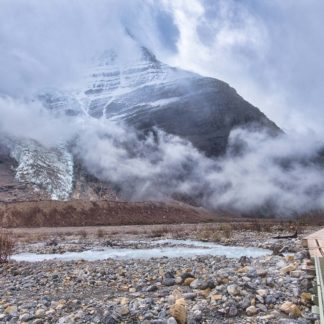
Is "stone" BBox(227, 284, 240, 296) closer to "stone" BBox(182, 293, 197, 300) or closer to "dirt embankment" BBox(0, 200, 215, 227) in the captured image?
"stone" BBox(182, 293, 197, 300)

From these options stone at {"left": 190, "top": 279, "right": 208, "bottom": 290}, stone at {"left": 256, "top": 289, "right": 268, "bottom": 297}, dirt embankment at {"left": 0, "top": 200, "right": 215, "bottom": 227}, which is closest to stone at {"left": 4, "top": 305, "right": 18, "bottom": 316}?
stone at {"left": 190, "top": 279, "right": 208, "bottom": 290}

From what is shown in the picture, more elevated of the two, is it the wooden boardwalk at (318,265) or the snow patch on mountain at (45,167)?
the snow patch on mountain at (45,167)

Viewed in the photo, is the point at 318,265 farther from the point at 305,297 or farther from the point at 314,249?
the point at 314,249

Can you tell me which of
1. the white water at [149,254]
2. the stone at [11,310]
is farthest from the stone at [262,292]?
the white water at [149,254]

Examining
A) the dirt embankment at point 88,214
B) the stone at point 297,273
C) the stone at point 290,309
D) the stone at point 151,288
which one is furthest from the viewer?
the dirt embankment at point 88,214

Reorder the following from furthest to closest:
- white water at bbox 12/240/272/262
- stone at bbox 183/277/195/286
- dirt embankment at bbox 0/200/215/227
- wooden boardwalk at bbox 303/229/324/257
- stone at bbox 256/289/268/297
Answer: dirt embankment at bbox 0/200/215/227, white water at bbox 12/240/272/262, wooden boardwalk at bbox 303/229/324/257, stone at bbox 183/277/195/286, stone at bbox 256/289/268/297

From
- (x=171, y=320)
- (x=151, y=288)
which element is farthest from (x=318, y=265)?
(x=171, y=320)

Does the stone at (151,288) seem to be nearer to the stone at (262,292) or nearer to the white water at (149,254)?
the stone at (262,292)

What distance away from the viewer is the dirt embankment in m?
115

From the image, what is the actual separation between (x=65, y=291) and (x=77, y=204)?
113 metres

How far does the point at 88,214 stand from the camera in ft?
409

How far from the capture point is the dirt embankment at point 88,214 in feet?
376

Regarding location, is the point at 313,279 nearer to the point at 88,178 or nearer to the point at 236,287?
the point at 236,287

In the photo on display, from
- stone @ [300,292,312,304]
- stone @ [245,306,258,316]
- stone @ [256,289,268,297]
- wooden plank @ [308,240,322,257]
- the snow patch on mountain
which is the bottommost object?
stone @ [245,306,258,316]
